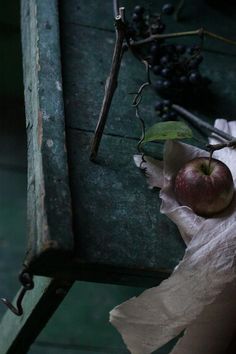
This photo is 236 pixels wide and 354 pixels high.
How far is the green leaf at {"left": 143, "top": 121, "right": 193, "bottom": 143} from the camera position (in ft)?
3.02

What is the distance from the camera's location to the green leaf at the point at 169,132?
92cm

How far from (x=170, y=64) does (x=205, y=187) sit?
0.30 m

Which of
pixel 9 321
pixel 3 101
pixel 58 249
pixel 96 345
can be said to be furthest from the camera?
pixel 3 101

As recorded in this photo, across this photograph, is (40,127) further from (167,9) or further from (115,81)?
(167,9)

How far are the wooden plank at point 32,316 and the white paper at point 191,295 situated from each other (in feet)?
0.42

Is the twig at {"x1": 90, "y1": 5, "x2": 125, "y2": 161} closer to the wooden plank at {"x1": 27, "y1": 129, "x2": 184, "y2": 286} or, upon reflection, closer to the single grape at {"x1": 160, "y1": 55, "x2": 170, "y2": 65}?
the wooden plank at {"x1": 27, "y1": 129, "x2": 184, "y2": 286}

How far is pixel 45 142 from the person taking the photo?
0.94 meters

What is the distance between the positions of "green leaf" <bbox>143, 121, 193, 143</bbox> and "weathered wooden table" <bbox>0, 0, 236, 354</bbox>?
0.23 feet

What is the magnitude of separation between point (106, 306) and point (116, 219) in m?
0.74

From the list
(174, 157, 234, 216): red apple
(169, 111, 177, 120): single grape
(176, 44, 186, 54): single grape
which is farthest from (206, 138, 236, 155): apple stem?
(176, 44, 186, 54): single grape

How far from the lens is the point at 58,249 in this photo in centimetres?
81

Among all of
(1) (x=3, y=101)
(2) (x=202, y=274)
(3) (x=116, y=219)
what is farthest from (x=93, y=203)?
(1) (x=3, y=101)

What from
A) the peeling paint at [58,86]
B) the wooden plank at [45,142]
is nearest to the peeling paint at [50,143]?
the wooden plank at [45,142]

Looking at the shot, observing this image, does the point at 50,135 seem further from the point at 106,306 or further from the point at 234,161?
the point at 106,306
